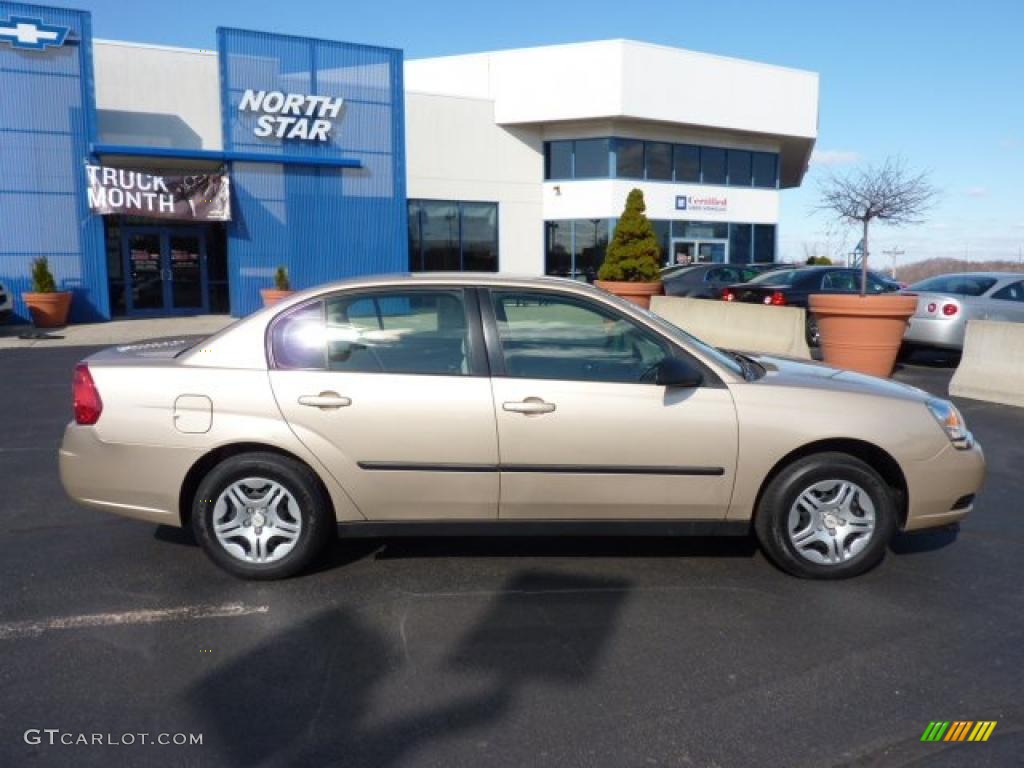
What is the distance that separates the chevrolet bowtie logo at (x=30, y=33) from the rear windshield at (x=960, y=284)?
19.1 m

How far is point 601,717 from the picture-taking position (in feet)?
10.3

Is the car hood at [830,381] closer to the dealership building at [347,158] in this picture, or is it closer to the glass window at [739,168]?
the dealership building at [347,158]

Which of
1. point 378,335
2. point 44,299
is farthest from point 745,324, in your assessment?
point 44,299

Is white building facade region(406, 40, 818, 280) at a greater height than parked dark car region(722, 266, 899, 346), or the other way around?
white building facade region(406, 40, 818, 280)

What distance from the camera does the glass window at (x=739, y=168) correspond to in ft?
100

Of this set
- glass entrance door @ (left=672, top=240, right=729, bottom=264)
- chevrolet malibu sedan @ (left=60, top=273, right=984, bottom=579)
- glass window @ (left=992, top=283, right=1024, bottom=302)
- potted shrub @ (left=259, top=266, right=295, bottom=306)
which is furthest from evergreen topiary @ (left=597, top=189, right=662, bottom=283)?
chevrolet malibu sedan @ (left=60, top=273, right=984, bottom=579)

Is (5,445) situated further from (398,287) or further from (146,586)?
(398,287)

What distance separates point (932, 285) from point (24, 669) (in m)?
12.7

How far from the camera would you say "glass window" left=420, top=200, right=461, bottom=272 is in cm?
2697

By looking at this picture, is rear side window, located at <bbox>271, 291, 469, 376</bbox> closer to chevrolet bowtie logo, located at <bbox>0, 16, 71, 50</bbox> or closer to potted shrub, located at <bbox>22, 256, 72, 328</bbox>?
potted shrub, located at <bbox>22, 256, 72, 328</bbox>

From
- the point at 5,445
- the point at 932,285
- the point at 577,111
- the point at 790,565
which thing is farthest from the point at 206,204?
the point at 790,565

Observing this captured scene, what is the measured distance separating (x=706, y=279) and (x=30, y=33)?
16415 millimetres

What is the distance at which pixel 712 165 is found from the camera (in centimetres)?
3003

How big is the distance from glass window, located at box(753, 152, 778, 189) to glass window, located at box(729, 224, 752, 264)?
6.00 ft
